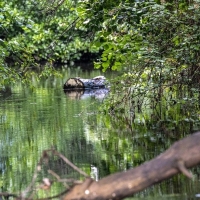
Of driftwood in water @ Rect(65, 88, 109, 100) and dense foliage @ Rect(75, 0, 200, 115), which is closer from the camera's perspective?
dense foliage @ Rect(75, 0, 200, 115)

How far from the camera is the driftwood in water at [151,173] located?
A: 3.11m

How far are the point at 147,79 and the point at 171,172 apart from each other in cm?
498

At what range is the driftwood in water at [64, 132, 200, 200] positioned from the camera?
311 centimetres

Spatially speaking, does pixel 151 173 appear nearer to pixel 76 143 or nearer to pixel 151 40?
pixel 76 143

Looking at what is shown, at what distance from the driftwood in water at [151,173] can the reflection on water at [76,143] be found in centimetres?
122

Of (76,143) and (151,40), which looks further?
(151,40)

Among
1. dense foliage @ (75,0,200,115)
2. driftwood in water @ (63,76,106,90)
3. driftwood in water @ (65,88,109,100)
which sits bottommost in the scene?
driftwood in water @ (65,88,109,100)

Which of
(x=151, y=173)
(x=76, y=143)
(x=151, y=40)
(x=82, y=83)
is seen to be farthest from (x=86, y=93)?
(x=151, y=173)

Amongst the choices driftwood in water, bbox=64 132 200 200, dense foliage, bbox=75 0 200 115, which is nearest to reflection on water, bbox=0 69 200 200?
dense foliage, bbox=75 0 200 115

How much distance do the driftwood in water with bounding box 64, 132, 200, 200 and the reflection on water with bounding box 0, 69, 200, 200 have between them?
4.01 ft

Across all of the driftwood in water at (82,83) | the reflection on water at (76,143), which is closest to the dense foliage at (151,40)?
the reflection on water at (76,143)

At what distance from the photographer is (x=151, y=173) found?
3109 mm

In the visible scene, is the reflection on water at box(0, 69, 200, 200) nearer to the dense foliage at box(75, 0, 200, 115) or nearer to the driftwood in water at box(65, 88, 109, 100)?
the dense foliage at box(75, 0, 200, 115)

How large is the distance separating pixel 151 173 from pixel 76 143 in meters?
3.76
